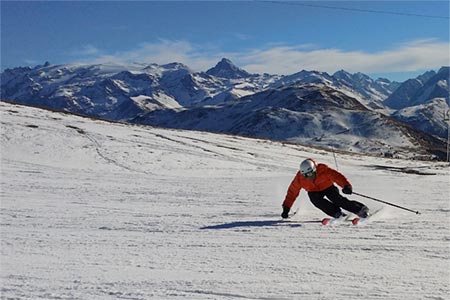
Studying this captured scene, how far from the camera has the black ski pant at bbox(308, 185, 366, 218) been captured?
8.25 m

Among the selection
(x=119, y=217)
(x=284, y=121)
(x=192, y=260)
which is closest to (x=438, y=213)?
(x=192, y=260)

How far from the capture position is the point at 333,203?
8500 millimetres

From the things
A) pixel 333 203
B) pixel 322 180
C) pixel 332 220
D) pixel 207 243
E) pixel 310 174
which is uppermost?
pixel 310 174

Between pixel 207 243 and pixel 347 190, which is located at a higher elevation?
pixel 347 190

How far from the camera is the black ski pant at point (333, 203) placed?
8.25 m

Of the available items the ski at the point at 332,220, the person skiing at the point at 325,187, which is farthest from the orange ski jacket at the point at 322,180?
the ski at the point at 332,220

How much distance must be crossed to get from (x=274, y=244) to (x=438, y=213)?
12.7 feet

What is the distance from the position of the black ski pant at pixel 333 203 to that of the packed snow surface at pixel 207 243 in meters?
0.35

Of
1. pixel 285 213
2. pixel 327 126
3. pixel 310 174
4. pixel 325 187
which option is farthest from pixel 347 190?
pixel 327 126

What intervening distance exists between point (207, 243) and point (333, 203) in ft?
8.93

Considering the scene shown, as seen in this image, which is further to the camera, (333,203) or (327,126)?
(327,126)

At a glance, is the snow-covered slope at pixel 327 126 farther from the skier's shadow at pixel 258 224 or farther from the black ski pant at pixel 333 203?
the skier's shadow at pixel 258 224

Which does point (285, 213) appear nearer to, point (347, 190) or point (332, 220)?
point (332, 220)

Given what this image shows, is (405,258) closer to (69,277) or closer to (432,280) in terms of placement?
(432,280)
